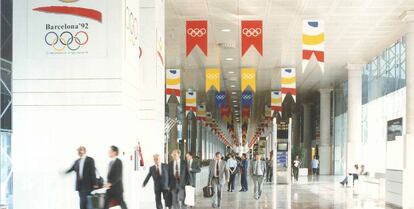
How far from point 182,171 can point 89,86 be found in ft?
12.0

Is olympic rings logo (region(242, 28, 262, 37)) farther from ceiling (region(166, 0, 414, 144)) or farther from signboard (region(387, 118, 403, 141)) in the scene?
signboard (region(387, 118, 403, 141))

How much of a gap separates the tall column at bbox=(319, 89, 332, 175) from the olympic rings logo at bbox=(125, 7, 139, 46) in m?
32.2

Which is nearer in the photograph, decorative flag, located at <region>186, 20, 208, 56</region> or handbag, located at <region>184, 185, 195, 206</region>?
handbag, located at <region>184, 185, 195, 206</region>

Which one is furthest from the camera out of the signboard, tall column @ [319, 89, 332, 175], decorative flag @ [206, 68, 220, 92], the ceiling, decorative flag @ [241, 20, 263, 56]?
tall column @ [319, 89, 332, 175]

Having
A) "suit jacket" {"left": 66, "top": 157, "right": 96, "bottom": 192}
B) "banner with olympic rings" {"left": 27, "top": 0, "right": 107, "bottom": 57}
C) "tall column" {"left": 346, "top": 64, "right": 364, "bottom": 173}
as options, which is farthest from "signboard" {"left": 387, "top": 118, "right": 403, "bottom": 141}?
"suit jacket" {"left": 66, "top": 157, "right": 96, "bottom": 192}

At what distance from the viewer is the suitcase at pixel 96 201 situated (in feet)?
31.3

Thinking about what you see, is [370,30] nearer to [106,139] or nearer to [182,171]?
[182,171]

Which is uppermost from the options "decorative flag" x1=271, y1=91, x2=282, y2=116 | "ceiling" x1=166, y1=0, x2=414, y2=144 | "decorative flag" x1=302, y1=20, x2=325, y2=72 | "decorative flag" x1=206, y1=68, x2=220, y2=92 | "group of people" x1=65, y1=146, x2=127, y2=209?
"ceiling" x1=166, y1=0, x2=414, y2=144

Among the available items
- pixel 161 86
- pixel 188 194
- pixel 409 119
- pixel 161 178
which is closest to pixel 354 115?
pixel 409 119

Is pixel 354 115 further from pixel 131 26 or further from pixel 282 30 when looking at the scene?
pixel 131 26

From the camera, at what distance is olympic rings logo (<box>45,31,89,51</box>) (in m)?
10.4

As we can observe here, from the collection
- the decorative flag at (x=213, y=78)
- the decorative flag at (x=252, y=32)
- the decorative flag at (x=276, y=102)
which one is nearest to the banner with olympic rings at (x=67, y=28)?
the decorative flag at (x=252, y=32)

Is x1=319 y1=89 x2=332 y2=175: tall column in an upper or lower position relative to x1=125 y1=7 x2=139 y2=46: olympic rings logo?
lower

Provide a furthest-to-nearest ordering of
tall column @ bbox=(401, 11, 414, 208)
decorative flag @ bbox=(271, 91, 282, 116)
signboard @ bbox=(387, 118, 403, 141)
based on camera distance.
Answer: decorative flag @ bbox=(271, 91, 282, 116) → signboard @ bbox=(387, 118, 403, 141) → tall column @ bbox=(401, 11, 414, 208)
